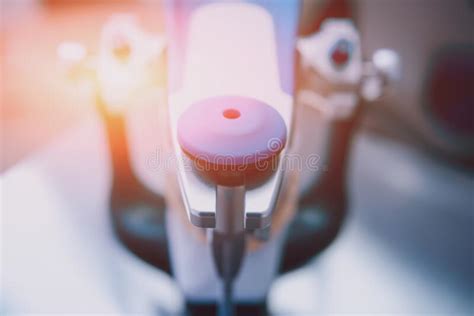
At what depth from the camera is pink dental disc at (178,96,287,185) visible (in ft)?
1.13

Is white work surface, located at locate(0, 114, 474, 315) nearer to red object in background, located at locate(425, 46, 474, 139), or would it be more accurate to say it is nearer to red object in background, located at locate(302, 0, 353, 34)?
red object in background, located at locate(425, 46, 474, 139)

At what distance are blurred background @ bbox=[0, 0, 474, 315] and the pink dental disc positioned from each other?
0.26 m

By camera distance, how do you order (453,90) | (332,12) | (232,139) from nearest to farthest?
(232,139) → (453,90) → (332,12)

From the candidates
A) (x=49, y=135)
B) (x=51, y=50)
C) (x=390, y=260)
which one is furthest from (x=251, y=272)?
(x=51, y=50)

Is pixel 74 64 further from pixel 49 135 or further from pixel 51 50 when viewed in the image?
pixel 51 50

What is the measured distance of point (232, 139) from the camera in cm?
35

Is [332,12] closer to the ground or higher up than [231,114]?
closer to the ground

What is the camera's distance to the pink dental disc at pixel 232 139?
344 millimetres

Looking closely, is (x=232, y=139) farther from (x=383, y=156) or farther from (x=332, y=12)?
(x=332, y=12)

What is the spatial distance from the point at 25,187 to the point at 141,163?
23cm

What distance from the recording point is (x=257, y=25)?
0.54 metres

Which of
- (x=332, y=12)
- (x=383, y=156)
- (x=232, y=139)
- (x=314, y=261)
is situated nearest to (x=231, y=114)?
(x=232, y=139)

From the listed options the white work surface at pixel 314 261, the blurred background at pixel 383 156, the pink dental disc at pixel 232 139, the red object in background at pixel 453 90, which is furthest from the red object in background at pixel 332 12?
the pink dental disc at pixel 232 139

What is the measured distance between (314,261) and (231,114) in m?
0.43
